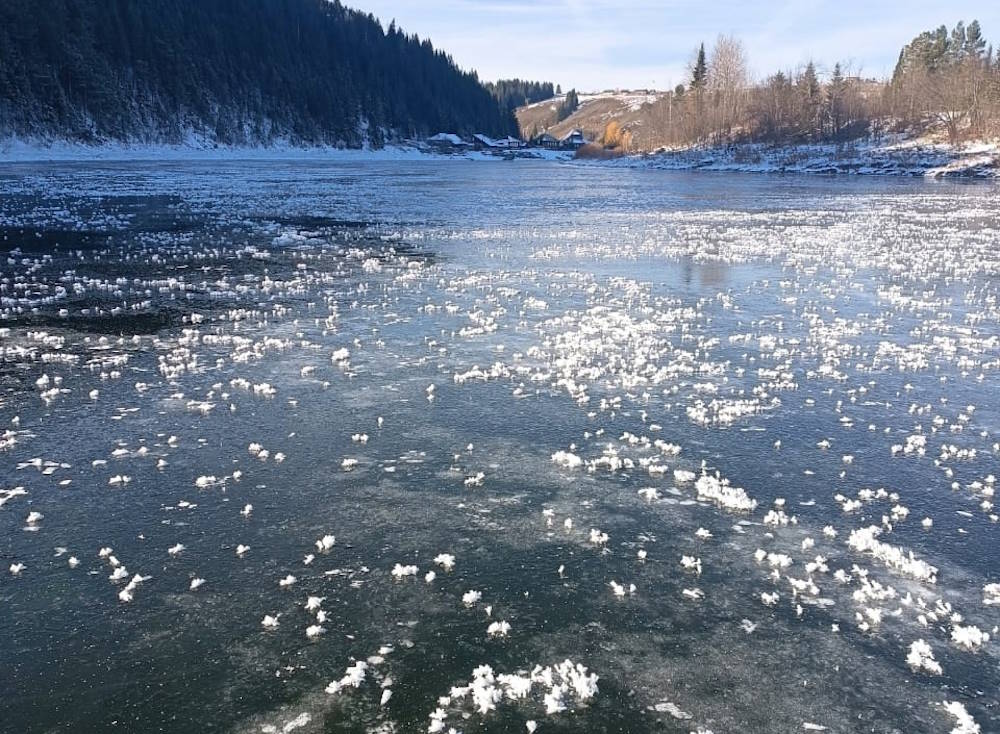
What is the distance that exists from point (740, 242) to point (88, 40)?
11024 centimetres

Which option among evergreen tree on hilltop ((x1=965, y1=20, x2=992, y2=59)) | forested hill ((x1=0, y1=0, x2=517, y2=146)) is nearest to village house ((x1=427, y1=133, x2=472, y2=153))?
forested hill ((x1=0, y1=0, x2=517, y2=146))

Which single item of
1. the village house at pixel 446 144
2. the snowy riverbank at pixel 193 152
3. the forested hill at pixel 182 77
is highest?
the forested hill at pixel 182 77

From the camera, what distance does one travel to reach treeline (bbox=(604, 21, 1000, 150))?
106875mm

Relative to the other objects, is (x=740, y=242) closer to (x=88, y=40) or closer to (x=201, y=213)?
(x=201, y=213)

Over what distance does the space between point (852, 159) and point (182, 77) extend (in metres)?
107

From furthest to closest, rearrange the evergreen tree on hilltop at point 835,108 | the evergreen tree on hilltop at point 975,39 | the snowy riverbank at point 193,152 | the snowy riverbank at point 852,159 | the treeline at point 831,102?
the evergreen tree on hilltop at point 975,39, the evergreen tree on hilltop at point 835,108, the treeline at point 831,102, the snowy riverbank at point 852,159, the snowy riverbank at point 193,152

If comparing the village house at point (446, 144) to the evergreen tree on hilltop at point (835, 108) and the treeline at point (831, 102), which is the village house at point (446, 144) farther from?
the evergreen tree on hilltop at point (835, 108)

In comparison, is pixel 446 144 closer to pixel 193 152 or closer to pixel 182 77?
pixel 182 77

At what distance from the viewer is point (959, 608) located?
6754 millimetres

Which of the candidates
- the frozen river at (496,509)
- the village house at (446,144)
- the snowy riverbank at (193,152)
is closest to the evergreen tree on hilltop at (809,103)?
the snowy riverbank at (193,152)

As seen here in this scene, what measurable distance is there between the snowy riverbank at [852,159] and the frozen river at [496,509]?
266ft

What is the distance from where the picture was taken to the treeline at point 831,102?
351 feet

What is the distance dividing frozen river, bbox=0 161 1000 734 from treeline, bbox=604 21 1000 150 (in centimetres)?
10849

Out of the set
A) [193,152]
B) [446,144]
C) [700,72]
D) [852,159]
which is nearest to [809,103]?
[852,159]
